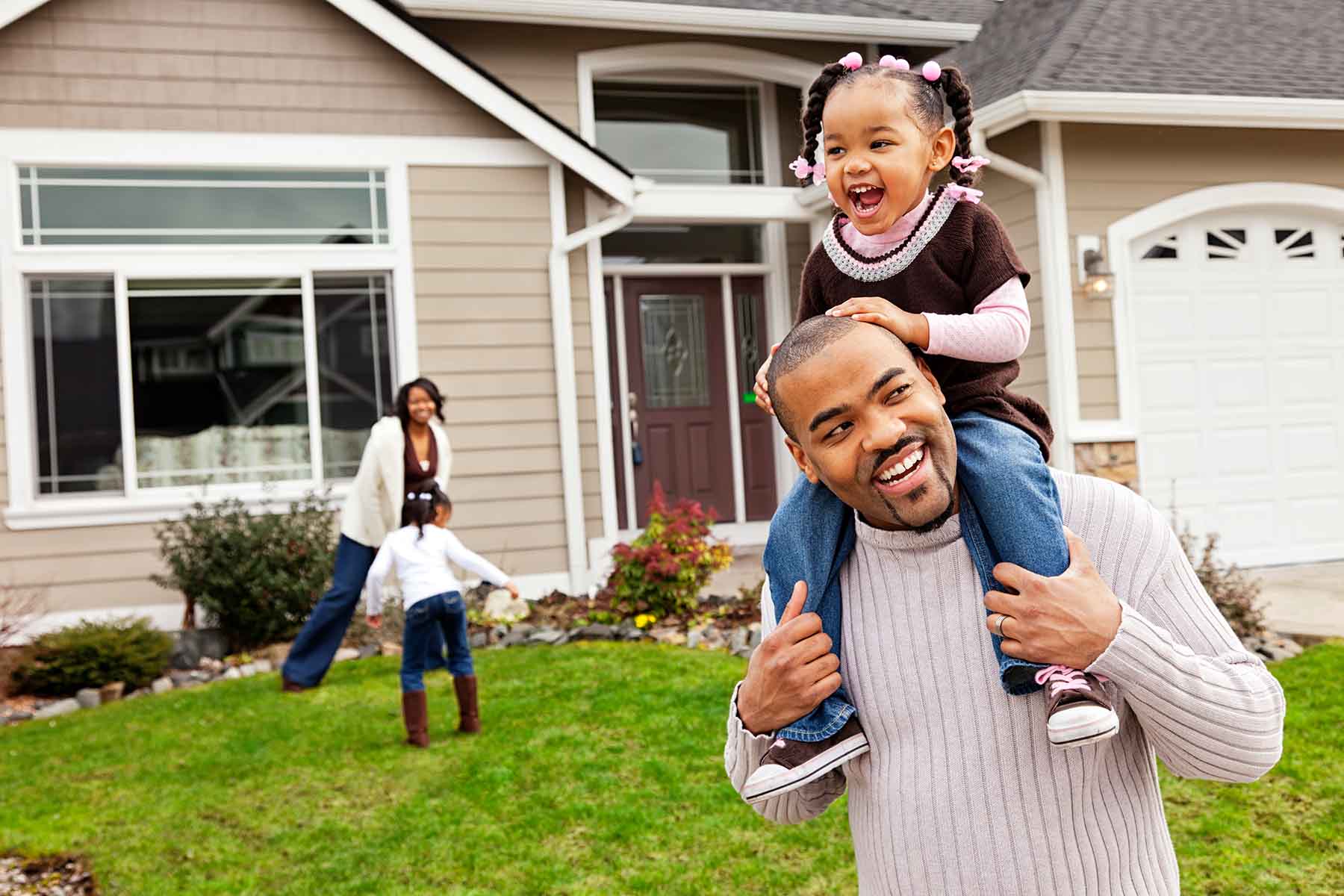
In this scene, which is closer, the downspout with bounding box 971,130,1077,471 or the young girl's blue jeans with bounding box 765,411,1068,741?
the young girl's blue jeans with bounding box 765,411,1068,741

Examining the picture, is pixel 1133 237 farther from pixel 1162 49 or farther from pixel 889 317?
pixel 889 317

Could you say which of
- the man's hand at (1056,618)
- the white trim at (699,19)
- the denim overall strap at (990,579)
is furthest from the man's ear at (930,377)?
the white trim at (699,19)

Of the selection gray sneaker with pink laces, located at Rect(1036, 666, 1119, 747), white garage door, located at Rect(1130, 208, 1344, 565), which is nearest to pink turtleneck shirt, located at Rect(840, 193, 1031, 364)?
gray sneaker with pink laces, located at Rect(1036, 666, 1119, 747)

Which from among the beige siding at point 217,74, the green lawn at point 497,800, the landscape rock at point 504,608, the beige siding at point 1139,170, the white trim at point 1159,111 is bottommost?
the green lawn at point 497,800

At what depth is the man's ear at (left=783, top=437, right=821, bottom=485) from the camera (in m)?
1.71

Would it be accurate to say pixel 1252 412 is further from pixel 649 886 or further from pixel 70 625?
pixel 70 625

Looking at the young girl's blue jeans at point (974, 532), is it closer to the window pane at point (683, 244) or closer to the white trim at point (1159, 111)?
the white trim at point (1159, 111)

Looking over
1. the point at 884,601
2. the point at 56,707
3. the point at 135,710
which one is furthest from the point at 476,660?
the point at 884,601

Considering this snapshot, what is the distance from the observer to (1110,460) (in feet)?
28.0

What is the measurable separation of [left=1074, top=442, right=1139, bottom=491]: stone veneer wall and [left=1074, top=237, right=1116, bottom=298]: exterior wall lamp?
1069mm

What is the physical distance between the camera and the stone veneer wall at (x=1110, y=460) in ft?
27.8

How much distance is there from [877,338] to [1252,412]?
8430 millimetres

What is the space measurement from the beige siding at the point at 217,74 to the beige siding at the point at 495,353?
527 millimetres

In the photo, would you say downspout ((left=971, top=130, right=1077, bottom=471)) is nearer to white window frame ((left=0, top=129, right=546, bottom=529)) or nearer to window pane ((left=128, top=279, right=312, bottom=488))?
white window frame ((left=0, top=129, right=546, bottom=529))
